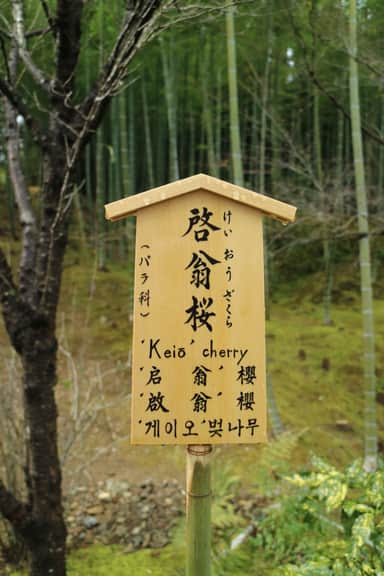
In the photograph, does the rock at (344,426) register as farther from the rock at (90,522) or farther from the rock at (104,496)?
the rock at (90,522)

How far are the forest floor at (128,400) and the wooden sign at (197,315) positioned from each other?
107 cm

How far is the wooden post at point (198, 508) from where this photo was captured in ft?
4.33

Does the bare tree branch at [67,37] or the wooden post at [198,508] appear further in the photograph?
the bare tree branch at [67,37]

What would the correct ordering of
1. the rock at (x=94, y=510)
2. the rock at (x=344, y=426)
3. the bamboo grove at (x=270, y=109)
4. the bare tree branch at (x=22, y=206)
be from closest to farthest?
the bare tree branch at (x=22, y=206)
the rock at (x=94, y=510)
the bamboo grove at (x=270, y=109)
the rock at (x=344, y=426)

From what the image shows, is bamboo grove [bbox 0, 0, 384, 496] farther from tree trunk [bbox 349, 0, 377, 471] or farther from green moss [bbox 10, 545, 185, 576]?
green moss [bbox 10, 545, 185, 576]

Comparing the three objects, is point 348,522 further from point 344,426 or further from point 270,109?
point 270,109

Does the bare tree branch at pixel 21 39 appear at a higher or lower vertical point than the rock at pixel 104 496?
higher

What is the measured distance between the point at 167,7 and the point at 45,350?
153 centimetres

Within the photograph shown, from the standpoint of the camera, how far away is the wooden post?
132cm

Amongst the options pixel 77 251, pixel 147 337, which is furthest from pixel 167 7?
pixel 77 251

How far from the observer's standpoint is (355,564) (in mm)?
1287

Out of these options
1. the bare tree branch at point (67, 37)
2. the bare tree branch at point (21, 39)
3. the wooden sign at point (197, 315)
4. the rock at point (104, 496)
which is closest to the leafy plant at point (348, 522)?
the wooden sign at point (197, 315)

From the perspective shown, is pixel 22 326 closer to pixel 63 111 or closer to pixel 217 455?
pixel 63 111

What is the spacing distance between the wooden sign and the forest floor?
3.51 feet
